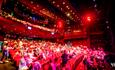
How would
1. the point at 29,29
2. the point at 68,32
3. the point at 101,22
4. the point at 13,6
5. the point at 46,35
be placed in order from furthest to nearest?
the point at 46,35, the point at 68,32, the point at 101,22, the point at 29,29, the point at 13,6

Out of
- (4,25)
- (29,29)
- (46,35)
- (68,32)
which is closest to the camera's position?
(4,25)

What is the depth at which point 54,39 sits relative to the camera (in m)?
27.0

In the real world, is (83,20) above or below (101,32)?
above

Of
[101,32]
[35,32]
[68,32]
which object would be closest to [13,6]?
[35,32]

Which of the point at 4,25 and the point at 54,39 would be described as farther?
the point at 54,39

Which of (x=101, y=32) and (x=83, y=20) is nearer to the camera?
(x=101, y=32)

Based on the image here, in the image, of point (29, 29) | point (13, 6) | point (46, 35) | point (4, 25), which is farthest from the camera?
point (46, 35)

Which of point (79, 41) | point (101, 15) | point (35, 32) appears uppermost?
point (101, 15)

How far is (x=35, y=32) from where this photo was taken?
2492 cm

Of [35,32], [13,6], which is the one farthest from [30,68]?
[35,32]

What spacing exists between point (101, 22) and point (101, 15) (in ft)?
3.12

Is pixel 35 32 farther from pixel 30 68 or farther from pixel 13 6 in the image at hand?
pixel 30 68

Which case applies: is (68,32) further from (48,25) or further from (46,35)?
(48,25)

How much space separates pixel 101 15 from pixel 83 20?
9.17ft
